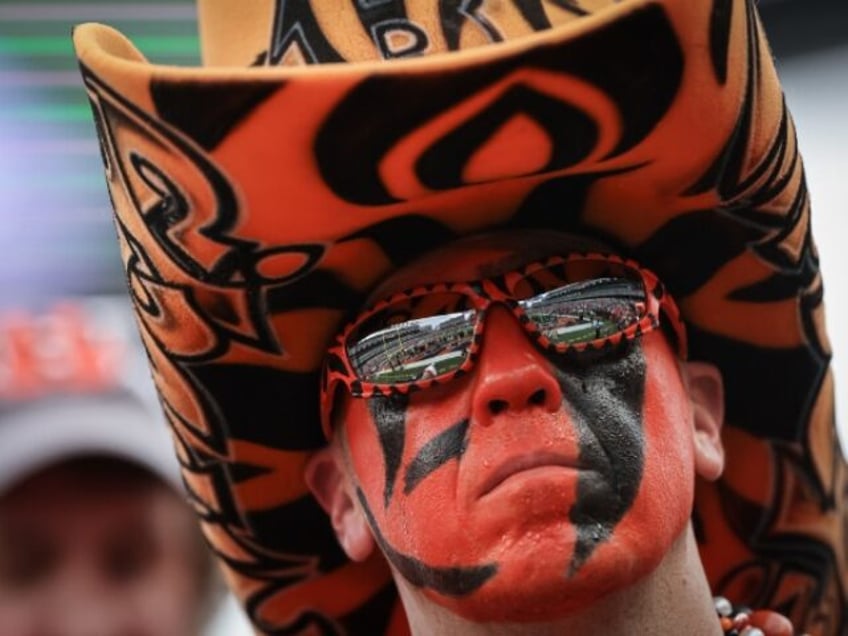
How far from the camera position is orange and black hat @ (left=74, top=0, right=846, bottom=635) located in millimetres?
1254

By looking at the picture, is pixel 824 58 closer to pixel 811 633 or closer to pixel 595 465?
pixel 811 633

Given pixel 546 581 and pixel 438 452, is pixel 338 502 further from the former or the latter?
pixel 546 581

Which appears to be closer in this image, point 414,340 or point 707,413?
point 414,340

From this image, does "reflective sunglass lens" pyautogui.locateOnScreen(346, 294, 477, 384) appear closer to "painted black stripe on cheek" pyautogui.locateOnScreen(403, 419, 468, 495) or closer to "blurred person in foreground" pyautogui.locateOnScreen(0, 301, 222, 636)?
"painted black stripe on cheek" pyautogui.locateOnScreen(403, 419, 468, 495)

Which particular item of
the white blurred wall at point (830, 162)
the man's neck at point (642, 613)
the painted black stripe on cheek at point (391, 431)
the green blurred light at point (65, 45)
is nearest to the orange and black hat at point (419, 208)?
the painted black stripe on cheek at point (391, 431)

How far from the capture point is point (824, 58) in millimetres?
3082

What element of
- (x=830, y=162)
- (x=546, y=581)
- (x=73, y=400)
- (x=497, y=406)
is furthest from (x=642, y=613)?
(x=830, y=162)

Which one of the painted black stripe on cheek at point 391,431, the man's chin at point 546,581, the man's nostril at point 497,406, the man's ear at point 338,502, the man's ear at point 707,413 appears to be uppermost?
the man's nostril at point 497,406

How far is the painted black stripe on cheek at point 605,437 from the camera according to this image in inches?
50.8

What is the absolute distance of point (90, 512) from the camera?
77.6 inches

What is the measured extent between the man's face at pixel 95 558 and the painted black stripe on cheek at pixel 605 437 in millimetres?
832

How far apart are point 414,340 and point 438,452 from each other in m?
0.12

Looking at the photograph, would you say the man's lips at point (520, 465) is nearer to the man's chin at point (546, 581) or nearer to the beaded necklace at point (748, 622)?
the man's chin at point (546, 581)

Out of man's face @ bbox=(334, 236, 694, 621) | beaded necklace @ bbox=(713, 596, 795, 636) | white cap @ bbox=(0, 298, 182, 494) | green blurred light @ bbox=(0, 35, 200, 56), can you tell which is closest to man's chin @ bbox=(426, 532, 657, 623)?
man's face @ bbox=(334, 236, 694, 621)
